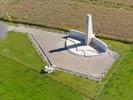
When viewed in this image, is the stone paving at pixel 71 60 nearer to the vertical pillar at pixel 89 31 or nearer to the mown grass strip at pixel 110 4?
the vertical pillar at pixel 89 31

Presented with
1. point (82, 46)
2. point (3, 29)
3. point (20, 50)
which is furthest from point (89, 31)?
point (3, 29)

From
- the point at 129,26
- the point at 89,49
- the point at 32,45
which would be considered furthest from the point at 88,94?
the point at 129,26

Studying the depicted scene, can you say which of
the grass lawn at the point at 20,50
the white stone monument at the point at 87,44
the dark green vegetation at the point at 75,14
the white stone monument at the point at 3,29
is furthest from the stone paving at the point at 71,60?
the white stone monument at the point at 3,29

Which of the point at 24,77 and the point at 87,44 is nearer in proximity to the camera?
the point at 24,77

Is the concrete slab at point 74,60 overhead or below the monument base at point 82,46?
below

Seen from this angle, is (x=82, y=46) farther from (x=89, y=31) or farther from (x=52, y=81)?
(x=52, y=81)

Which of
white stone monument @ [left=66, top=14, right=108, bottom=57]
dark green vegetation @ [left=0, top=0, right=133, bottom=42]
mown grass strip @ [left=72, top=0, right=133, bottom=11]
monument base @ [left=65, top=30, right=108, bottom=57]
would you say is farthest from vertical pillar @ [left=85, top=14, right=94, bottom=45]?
mown grass strip @ [left=72, top=0, right=133, bottom=11]

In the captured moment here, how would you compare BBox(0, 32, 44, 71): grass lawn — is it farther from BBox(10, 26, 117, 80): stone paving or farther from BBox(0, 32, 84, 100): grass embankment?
BBox(10, 26, 117, 80): stone paving
